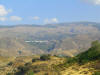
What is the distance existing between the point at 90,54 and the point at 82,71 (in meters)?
9.47

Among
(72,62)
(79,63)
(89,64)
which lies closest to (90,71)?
(89,64)

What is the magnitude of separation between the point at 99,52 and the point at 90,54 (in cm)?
237

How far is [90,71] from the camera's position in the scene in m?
33.7

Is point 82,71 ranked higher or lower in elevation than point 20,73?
higher

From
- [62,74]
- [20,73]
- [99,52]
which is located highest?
[99,52]

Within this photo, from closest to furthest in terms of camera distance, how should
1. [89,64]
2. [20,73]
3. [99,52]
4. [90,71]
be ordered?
[90,71] < [89,64] < [99,52] < [20,73]

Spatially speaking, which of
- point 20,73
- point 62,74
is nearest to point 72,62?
point 62,74

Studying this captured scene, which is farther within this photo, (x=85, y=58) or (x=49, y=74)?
(x=85, y=58)

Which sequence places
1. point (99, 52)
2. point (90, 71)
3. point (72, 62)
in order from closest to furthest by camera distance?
point (90, 71)
point (99, 52)
point (72, 62)

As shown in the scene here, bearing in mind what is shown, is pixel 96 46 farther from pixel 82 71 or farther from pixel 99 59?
pixel 82 71

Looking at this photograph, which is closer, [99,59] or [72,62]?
[99,59]

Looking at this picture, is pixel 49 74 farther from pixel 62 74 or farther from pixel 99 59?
pixel 99 59

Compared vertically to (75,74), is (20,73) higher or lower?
lower

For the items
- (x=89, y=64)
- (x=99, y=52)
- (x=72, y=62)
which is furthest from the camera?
(x=72, y=62)
